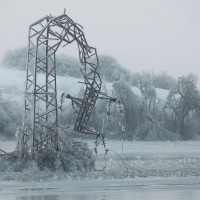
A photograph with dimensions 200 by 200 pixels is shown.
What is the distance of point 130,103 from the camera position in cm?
6334

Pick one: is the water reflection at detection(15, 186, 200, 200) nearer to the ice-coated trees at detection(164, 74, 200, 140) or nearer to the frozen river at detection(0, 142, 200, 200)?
the frozen river at detection(0, 142, 200, 200)

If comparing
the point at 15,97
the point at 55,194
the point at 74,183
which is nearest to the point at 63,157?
the point at 74,183

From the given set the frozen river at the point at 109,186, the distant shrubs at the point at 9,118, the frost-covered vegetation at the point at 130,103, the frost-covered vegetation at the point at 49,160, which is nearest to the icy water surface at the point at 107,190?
the frozen river at the point at 109,186

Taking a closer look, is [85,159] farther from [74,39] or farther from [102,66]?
[102,66]

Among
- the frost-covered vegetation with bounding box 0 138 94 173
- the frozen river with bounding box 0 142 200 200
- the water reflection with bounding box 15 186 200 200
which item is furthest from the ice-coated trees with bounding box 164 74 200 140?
the water reflection with bounding box 15 186 200 200

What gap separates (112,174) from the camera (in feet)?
73.5

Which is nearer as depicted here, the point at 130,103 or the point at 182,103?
the point at 130,103

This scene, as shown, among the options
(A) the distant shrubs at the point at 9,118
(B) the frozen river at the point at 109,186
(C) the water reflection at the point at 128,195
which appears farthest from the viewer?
(A) the distant shrubs at the point at 9,118

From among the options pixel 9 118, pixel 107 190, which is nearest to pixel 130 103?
pixel 9 118

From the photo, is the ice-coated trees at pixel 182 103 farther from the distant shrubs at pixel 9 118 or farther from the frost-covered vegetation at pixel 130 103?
the distant shrubs at pixel 9 118

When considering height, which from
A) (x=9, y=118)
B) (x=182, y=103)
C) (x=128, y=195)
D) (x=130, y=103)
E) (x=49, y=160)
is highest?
(x=182, y=103)

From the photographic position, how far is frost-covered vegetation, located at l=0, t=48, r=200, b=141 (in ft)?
186

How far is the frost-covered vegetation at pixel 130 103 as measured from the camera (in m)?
56.6

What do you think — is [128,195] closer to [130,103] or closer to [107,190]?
[107,190]
